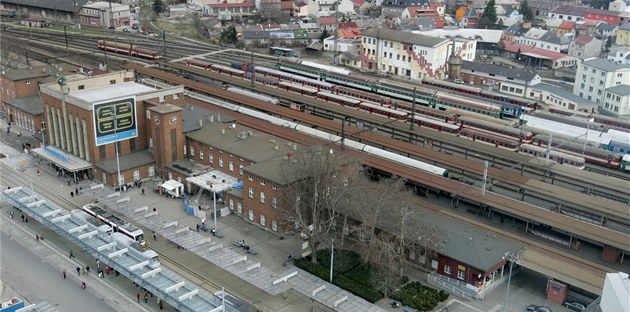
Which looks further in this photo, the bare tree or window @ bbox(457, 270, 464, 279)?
the bare tree

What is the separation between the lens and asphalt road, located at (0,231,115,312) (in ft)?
128

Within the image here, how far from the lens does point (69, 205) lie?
5219 cm

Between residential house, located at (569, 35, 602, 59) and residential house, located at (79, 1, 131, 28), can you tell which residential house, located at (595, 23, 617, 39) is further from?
residential house, located at (79, 1, 131, 28)

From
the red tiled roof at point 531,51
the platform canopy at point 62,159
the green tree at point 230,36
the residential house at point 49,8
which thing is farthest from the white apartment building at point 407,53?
the residential house at point 49,8

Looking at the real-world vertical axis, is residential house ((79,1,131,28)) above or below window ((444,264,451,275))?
above

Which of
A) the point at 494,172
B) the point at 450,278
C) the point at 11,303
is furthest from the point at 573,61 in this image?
the point at 11,303

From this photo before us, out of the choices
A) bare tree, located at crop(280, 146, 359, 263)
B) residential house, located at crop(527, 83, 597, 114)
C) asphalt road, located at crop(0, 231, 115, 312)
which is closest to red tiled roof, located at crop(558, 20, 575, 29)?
residential house, located at crop(527, 83, 597, 114)

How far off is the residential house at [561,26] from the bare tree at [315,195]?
4112 inches

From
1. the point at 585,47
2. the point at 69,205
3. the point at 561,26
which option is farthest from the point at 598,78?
the point at 69,205

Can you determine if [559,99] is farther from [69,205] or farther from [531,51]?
[69,205]

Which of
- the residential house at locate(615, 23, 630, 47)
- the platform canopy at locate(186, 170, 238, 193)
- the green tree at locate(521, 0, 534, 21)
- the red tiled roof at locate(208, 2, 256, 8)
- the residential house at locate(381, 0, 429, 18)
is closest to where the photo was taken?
the platform canopy at locate(186, 170, 238, 193)

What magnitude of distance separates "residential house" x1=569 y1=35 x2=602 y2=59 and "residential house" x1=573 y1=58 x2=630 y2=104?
29851 millimetres

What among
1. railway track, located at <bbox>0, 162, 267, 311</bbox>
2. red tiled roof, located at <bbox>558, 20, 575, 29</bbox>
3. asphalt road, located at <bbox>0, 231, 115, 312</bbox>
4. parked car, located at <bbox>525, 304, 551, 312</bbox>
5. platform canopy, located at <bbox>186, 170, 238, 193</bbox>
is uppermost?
red tiled roof, located at <bbox>558, 20, 575, 29</bbox>

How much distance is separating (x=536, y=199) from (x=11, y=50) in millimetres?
81110
